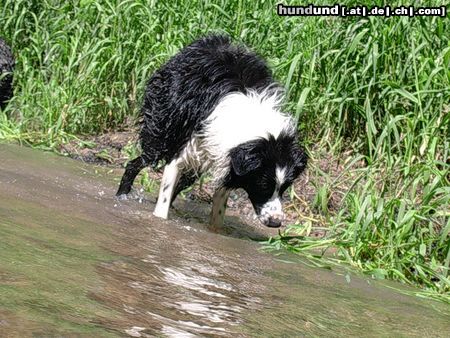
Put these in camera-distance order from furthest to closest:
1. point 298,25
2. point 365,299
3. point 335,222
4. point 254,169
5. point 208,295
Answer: point 298,25
point 335,222
point 254,169
point 365,299
point 208,295

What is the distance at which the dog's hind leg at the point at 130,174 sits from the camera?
604 cm

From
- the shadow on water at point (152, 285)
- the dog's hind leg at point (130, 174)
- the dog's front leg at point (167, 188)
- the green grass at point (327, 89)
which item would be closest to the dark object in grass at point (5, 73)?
the green grass at point (327, 89)

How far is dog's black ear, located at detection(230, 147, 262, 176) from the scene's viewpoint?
5.16 m

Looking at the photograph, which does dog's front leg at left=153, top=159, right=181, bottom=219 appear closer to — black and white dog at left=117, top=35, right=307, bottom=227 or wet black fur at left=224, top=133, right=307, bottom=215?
black and white dog at left=117, top=35, right=307, bottom=227

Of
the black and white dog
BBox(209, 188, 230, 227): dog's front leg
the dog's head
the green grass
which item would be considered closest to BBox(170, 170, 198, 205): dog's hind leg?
the black and white dog

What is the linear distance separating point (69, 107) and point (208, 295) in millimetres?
4924

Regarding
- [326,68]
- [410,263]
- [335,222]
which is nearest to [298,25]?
[326,68]

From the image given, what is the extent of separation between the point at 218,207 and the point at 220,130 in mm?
538

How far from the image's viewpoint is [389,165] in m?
5.65

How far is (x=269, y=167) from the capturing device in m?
5.20

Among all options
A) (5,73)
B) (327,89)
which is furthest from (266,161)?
(5,73)

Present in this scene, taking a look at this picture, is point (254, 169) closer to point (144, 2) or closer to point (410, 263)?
point (410, 263)

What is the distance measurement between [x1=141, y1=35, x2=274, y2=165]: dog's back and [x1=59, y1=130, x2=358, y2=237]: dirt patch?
0.57m

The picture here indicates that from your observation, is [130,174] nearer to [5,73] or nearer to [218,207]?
[218,207]
